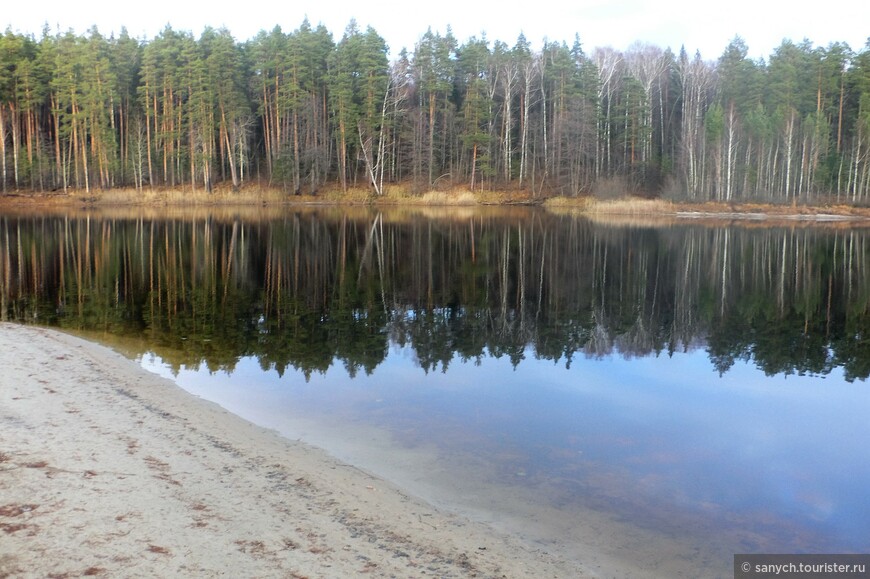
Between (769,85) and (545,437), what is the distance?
66721 mm

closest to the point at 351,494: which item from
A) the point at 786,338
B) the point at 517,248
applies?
Answer: the point at 786,338

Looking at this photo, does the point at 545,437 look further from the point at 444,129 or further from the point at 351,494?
the point at 444,129

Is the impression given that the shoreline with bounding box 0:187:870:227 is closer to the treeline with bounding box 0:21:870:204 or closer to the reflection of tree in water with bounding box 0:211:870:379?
the treeline with bounding box 0:21:870:204

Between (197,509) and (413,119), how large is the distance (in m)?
63.7

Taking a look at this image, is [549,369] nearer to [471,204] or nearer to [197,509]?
[197,509]

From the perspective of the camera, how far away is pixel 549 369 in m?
12.0

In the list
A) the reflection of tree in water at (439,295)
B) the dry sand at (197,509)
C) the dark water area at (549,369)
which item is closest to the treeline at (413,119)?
the reflection of tree in water at (439,295)

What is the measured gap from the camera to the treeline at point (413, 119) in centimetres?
6103

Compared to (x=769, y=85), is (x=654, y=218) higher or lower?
lower

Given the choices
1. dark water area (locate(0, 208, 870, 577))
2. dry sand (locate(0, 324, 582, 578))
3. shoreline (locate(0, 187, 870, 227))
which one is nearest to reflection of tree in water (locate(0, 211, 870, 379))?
dark water area (locate(0, 208, 870, 577))

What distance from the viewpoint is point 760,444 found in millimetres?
8727

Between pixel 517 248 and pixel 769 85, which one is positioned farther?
pixel 769 85

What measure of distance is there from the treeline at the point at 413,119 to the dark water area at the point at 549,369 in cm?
3676

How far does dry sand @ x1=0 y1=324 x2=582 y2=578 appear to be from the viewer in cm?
473
